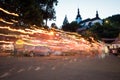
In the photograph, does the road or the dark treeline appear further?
the dark treeline

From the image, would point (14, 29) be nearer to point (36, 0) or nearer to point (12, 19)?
point (12, 19)

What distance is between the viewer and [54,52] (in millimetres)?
46281

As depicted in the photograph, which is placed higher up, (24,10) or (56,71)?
(24,10)

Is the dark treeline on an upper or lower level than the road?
upper

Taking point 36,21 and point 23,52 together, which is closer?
point 36,21

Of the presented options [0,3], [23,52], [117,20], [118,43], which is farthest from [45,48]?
[117,20]

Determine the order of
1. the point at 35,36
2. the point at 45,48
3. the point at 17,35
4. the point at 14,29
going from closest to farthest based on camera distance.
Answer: the point at 14,29 < the point at 17,35 < the point at 45,48 < the point at 35,36

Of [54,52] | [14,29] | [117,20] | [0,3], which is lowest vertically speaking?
[54,52]

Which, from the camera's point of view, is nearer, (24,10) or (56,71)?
(56,71)

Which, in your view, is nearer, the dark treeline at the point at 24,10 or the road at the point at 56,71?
the road at the point at 56,71

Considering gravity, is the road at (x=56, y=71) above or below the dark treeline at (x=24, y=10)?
below

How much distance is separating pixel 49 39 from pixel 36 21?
630 inches

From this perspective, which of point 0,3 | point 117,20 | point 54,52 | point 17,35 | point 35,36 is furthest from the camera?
point 117,20

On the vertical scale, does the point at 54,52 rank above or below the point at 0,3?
below
